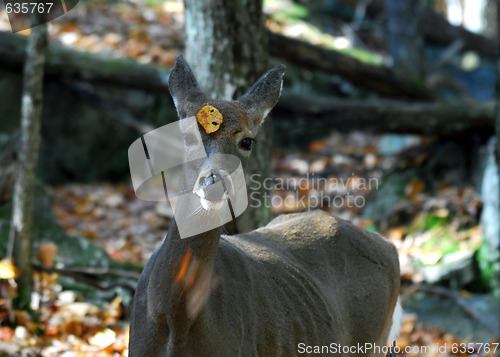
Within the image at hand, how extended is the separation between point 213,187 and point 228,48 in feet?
9.56

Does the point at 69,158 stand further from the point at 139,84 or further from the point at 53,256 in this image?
the point at 53,256

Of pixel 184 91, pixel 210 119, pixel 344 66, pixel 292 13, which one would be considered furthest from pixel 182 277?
pixel 292 13

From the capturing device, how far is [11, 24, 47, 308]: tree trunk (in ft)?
18.7

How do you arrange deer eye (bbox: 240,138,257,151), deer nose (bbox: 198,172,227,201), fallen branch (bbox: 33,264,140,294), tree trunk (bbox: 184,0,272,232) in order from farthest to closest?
fallen branch (bbox: 33,264,140,294) < tree trunk (bbox: 184,0,272,232) < deer eye (bbox: 240,138,257,151) < deer nose (bbox: 198,172,227,201)

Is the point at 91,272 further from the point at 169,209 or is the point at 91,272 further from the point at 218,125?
the point at 218,125

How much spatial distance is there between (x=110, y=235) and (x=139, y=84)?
7.67ft

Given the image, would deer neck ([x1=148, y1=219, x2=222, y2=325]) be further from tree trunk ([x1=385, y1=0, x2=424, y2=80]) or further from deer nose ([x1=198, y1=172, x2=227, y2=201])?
tree trunk ([x1=385, y1=0, x2=424, y2=80])

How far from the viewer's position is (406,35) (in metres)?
12.8

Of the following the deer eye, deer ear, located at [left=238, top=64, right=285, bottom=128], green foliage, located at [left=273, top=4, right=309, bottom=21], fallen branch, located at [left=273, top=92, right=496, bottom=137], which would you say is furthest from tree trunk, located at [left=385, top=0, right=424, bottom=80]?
the deer eye

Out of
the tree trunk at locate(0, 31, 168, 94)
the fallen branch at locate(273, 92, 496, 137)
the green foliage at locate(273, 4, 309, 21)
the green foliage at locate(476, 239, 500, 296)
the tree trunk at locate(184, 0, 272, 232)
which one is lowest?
the green foliage at locate(476, 239, 500, 296)

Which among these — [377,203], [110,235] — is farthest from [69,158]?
[377,203]

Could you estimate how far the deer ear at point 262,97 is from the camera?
383cm

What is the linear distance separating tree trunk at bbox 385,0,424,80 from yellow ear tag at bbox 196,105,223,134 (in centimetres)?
971

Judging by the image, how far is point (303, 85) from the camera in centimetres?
1330
